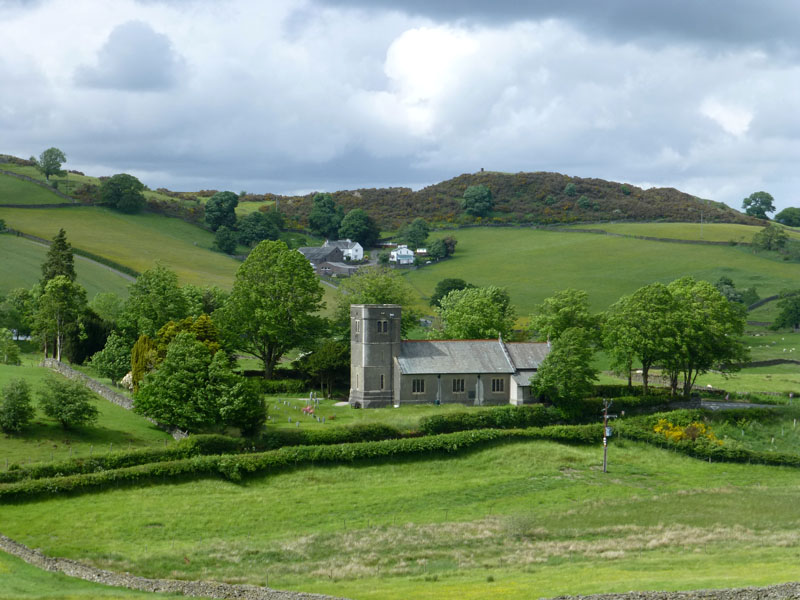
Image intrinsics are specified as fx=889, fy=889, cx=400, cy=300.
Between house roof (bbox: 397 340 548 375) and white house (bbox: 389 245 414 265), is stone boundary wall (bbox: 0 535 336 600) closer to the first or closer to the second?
house roof (bbox: 397 340 548 375)

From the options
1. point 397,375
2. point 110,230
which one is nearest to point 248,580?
point 397,375

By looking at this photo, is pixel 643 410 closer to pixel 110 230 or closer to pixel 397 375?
pixel 397 375

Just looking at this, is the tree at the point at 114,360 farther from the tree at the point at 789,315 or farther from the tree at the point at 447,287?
the tree at the point at 789,315

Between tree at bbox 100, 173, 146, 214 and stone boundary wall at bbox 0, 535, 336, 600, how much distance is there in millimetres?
156572

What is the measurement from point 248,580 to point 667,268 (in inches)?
5348

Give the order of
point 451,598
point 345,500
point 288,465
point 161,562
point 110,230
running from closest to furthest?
point 451,598, point 161,562, point 345,500, point 288,465, point 110,230

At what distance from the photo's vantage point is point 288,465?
192 ft

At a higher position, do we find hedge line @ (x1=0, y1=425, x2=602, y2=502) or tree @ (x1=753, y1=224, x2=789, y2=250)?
tree @ (x1=753, y1=224, x2=789, y2=250)

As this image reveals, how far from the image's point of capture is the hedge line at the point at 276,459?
50.1 m

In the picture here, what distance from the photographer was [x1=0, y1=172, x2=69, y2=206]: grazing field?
178750 mm

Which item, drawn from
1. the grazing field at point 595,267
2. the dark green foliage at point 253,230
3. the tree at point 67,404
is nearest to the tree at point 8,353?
the tree at point 67,404

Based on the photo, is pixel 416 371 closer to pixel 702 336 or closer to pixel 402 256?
pixel 702 336

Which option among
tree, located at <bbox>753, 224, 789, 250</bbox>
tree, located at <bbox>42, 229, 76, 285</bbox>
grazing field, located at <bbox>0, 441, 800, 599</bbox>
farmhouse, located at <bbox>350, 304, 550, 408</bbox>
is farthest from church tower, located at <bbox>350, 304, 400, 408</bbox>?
tree, located at <bbox>753, 224, 789, 250</bbox>

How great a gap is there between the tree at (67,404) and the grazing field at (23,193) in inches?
5084
